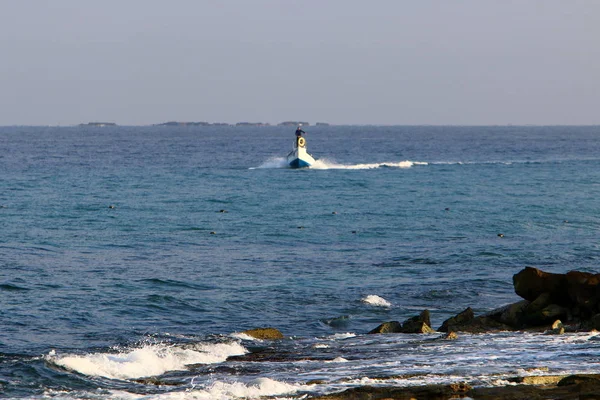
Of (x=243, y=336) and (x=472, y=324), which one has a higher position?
(x=472, y=324)

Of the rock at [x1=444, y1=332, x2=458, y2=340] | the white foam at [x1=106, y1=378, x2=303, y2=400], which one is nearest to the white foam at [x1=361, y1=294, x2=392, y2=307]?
the rock at [x1=444, y1=332, x2=458, y2=340]

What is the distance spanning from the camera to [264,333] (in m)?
23.3

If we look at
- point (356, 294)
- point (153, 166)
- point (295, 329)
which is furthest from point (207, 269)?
point (153, 166)

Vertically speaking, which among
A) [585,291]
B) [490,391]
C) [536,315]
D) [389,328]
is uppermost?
[585,291]

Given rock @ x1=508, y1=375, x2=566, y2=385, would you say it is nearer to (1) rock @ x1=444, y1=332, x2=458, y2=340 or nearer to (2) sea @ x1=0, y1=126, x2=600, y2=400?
(2) sea @ x1=0, y1=126, x2=600, y2=400

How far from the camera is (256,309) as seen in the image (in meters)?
27.8

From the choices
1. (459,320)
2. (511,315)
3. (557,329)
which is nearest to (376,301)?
(459,320)

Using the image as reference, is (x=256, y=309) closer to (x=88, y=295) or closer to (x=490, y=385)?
(x=88, y=295)

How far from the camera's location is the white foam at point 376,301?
2830 cm

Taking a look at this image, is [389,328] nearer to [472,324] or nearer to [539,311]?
[472,324]

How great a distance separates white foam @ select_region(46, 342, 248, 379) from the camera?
19453mm

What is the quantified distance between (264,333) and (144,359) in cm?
413

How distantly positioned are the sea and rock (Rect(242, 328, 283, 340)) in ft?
1.35

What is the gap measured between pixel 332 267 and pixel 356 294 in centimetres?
514
